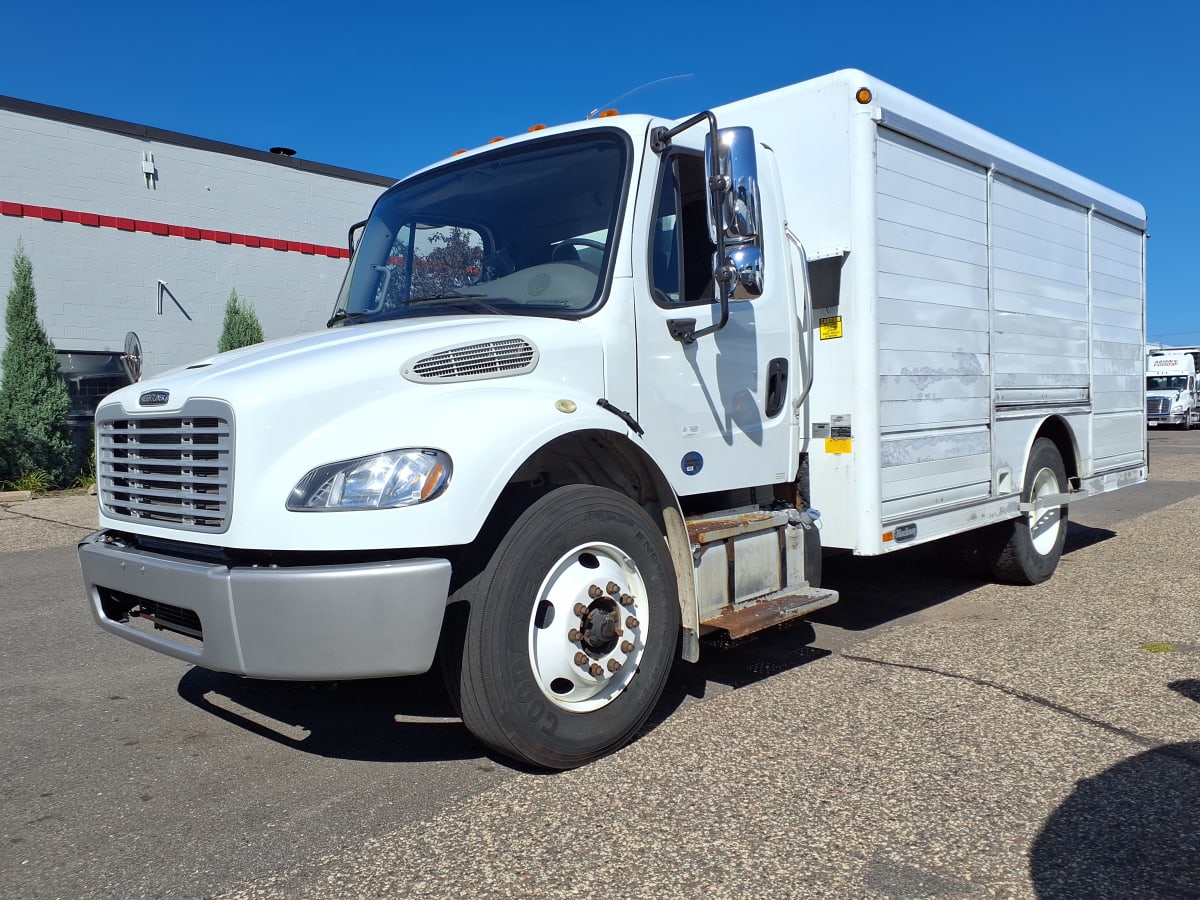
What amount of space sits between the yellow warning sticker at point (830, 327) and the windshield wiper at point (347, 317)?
233 cm

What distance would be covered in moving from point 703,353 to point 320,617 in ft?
6.90

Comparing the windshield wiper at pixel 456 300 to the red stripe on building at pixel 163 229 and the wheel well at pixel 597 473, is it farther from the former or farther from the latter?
the red stripe on building at pixel 163 229

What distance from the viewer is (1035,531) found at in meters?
7.23

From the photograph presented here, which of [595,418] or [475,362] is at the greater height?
[475,362]

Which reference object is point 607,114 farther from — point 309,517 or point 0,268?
point 0,268

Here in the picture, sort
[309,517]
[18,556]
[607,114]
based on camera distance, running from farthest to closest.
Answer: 1. [18,556]
2. [607,114]
3. [309,517]

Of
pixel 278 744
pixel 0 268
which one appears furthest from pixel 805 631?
pixel 0 268

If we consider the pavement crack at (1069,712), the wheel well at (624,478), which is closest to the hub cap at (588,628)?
the wheel well at (624,478)

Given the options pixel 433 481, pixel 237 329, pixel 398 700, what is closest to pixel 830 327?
pixel 433 481

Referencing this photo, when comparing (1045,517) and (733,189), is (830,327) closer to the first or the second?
(733,189)

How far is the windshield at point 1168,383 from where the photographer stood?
3853cm

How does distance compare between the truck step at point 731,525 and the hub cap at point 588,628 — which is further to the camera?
the truck step at point 731,525

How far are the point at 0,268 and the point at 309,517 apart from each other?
14118 mm

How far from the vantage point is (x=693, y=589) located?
13.6 ft
